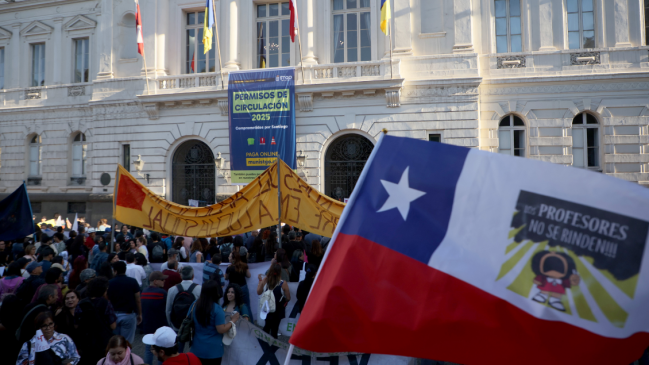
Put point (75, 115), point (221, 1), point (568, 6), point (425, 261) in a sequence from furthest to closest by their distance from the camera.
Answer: point (75, 115) → point (221, 1) → point (568, 6) → point (425, 261)

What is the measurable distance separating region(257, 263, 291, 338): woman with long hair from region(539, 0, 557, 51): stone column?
1658cm

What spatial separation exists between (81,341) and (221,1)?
19.2 meters

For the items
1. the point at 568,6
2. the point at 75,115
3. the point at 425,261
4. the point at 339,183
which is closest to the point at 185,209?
the point at 425,261

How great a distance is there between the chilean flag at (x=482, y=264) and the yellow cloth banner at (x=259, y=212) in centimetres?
512

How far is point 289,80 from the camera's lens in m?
19.9

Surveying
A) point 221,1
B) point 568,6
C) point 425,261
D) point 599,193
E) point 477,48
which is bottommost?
point 425,261

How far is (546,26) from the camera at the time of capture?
1877 cm

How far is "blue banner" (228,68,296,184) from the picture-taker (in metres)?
20.0

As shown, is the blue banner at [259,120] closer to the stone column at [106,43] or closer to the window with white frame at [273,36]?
the window with white frame at [273,36]

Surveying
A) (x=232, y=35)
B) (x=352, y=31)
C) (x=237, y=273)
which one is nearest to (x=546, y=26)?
(x=352, y=31)

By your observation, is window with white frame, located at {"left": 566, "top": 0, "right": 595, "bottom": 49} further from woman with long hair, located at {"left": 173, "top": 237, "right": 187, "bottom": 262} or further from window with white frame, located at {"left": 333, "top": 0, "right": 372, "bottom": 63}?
woman with long hair, located at {"left": 173, "top": 237, "right": 187, "bottom": 262}

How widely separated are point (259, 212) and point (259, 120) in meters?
12.4

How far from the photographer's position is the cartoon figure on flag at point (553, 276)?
8.34 feet

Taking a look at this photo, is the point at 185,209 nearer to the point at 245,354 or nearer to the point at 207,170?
the point at 245,354
